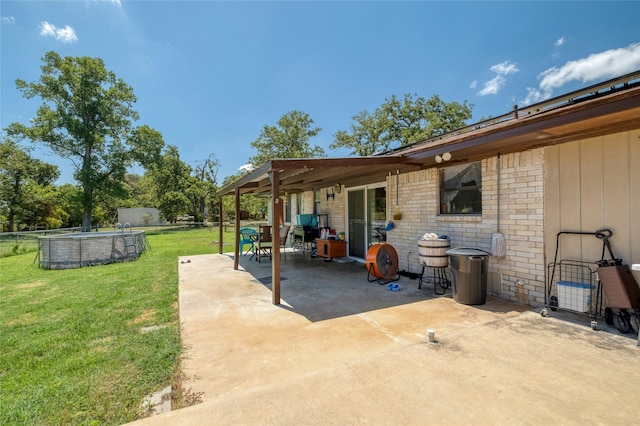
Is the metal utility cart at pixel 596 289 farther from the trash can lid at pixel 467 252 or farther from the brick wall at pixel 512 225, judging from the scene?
the trash can lid at pixel 467 252

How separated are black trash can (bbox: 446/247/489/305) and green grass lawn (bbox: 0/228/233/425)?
3753 mm

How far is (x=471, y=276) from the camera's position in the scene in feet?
13.8

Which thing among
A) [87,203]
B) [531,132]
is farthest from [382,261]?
[87,203]

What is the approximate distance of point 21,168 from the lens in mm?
22453

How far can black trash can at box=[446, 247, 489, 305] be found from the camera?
4158 millimetres

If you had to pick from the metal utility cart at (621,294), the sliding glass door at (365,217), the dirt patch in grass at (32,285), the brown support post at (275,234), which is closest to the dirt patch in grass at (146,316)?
the brown support post at (275,234)

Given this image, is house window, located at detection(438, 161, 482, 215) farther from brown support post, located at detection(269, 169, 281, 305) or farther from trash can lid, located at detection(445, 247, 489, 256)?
brown support post, located at detection(269, 169, 281, 305)

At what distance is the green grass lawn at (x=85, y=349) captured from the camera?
2084 millimetres

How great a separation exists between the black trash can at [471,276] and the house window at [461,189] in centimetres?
111

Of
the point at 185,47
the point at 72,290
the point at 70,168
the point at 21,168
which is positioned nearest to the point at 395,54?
the point at 185,47

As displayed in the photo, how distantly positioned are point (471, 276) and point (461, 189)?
1766 millimetres

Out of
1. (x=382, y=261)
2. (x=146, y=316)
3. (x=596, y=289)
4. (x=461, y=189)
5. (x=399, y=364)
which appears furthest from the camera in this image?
(x=382, y=261)

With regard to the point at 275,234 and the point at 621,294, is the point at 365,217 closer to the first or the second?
the point at 275,234

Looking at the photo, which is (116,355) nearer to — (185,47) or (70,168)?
(185,47)
